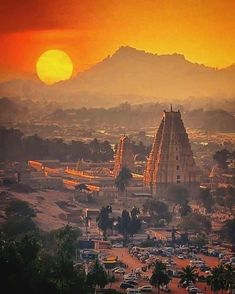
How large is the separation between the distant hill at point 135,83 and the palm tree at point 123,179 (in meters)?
1.89

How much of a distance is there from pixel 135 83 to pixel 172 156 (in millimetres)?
2324

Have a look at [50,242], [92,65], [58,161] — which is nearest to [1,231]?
[50,242]

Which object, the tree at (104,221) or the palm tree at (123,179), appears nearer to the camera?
the tree at (104,221)

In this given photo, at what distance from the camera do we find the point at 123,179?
58.1 ft

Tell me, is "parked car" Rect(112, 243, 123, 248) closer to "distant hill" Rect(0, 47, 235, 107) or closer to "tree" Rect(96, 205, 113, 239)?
"tree" Rect(96, 205, 113, 239)

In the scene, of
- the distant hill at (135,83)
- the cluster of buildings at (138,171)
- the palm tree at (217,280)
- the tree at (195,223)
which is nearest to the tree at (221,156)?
the cluster of buildings at (138,171)

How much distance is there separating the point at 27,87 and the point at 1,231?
596 cm

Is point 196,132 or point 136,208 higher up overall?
point 196,132

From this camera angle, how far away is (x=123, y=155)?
19250 millimetres

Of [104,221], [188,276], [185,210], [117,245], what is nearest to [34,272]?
[188,276]

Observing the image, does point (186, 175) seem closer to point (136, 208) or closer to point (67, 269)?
point (136, 208)

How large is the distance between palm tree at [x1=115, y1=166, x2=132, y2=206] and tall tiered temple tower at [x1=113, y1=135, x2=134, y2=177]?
83 centimetres

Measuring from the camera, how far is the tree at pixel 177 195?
1694 cm

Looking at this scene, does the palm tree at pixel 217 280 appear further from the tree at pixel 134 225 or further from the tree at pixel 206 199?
the tree at pixel 206 199
